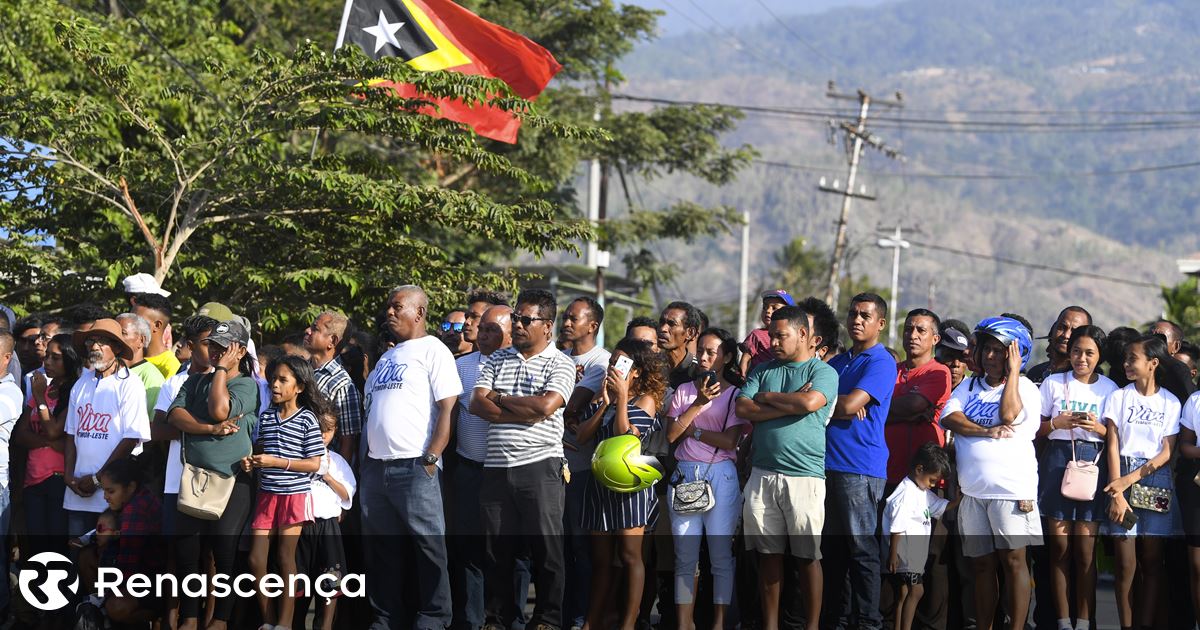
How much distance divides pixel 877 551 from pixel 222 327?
13.8 ft

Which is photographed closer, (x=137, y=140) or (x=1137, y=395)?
(x=1137, y=395)

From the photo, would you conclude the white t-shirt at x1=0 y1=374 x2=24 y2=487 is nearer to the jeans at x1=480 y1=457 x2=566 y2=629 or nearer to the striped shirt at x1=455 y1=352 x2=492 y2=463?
the striped shirt at x1=455 y1=352 x2=492 y2=463

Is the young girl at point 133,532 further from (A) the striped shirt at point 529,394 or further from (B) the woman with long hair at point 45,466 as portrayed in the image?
(A) the striped shirt at point 529,394

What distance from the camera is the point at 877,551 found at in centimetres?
836

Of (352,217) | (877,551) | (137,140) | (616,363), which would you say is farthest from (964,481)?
(137,140)

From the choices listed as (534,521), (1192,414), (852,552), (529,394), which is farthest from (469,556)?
(1192,414)

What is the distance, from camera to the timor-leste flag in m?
13.7

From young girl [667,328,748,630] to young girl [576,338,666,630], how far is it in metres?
0.18

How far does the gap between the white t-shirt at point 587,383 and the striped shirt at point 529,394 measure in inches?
11.2

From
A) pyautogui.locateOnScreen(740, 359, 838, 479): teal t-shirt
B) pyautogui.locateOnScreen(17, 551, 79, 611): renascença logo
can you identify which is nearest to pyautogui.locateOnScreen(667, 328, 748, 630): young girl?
Result: pyautogui.locateOnScreen(740, 359, 838, 479): teal t-shirt

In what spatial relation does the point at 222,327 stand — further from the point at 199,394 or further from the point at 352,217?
→ the point at 352,217

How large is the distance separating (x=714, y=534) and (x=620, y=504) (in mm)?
610

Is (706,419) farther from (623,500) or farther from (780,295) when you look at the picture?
(780,295)

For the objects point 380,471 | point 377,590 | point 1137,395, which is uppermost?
point 1137,395
